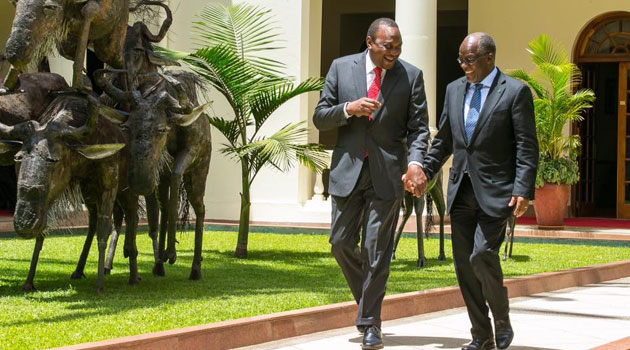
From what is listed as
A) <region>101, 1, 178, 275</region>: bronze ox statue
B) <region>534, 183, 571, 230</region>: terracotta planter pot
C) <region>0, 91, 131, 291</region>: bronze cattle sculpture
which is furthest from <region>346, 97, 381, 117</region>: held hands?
<region>534, 183, 571, 230</region>: terracotta planter pot

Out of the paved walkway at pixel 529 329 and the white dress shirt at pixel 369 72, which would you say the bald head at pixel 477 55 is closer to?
the white dress shirt at pixel 369 72

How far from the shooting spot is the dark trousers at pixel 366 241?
6.84 metres

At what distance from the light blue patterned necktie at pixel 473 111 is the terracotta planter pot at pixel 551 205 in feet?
38.6

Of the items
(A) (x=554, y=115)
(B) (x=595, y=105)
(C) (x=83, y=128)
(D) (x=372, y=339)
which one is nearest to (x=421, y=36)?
(A) (x=554, y=115)

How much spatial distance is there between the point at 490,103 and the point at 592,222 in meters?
15.0

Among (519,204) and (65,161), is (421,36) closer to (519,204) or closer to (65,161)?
(65,161)

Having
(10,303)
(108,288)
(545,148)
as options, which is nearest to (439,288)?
(108,288)

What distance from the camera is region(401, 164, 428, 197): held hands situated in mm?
6688

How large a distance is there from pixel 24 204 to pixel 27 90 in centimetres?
135

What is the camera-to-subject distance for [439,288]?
31.5ft

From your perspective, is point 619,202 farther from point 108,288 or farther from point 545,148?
point 108,288

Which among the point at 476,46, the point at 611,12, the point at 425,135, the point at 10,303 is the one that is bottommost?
the point at 10,303

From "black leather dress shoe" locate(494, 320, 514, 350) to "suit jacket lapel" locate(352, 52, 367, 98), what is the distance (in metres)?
1.71

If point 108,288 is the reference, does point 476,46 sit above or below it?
above
